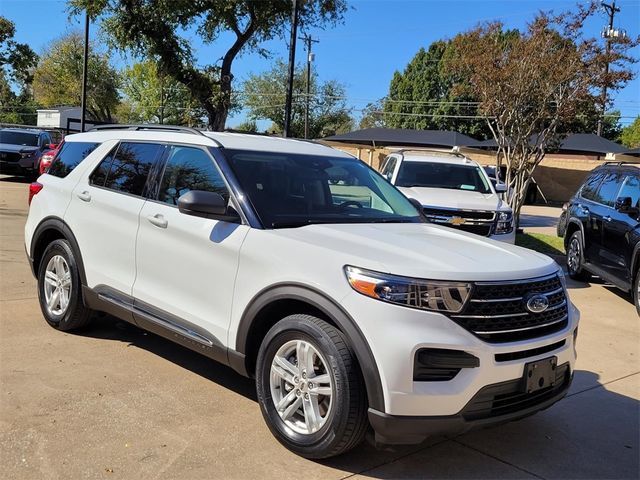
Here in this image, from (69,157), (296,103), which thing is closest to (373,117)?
(296,103)

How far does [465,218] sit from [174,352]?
475 cm

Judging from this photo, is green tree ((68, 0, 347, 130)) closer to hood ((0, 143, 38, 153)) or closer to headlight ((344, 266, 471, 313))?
hood ((0, 143, 38, 153))

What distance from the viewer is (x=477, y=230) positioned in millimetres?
8570

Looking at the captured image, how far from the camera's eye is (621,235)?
26.4ft

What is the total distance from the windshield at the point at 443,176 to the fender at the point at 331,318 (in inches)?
252

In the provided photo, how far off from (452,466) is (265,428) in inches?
44.8

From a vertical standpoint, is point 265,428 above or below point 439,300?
below

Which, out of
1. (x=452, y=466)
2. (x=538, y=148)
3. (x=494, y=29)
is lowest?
(x=452, y=466)

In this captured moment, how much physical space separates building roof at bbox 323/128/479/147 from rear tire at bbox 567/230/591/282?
961 inches

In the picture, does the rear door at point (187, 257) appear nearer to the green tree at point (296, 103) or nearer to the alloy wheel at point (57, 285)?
the alloy wheel at point (57, 285)

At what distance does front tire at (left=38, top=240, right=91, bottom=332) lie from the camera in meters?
5.19

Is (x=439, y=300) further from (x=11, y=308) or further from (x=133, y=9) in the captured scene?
(x=133, y=9)

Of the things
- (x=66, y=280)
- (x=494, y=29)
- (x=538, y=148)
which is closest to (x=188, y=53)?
(x=494, y=29)

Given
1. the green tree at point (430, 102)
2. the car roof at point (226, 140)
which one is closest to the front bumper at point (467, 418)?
the car roof at point (226, 140)
